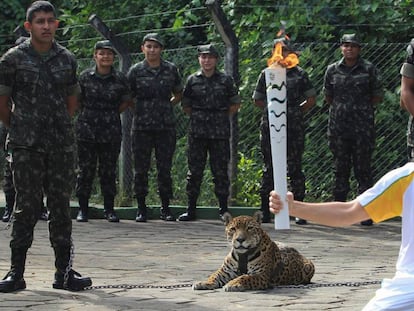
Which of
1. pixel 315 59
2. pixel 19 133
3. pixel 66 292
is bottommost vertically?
pixel 66 292

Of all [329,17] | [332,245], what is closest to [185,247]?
[332,245]

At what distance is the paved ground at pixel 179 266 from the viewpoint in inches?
311

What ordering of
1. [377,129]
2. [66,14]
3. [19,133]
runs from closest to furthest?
[19,133] < [377,129] < [66,14]

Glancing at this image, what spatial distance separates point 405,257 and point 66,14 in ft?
45.8

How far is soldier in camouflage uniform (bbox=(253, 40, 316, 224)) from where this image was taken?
1308cm

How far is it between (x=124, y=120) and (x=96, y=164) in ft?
5.09

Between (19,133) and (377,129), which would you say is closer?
(19,133)

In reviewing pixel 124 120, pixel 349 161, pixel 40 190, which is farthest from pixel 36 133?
pixel 124 120

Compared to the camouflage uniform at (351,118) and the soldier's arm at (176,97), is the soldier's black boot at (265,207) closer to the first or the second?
the camouflage uniform at (351,118)

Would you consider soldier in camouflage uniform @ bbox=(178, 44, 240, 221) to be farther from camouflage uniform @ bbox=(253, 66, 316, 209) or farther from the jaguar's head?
the jaguar's head

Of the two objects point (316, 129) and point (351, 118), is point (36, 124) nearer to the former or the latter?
point (351, 118)

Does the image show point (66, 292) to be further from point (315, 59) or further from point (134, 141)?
point (315, 59)

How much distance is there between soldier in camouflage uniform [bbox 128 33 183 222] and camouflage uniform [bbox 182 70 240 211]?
8.5 inches

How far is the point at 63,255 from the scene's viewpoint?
27.8 ft
